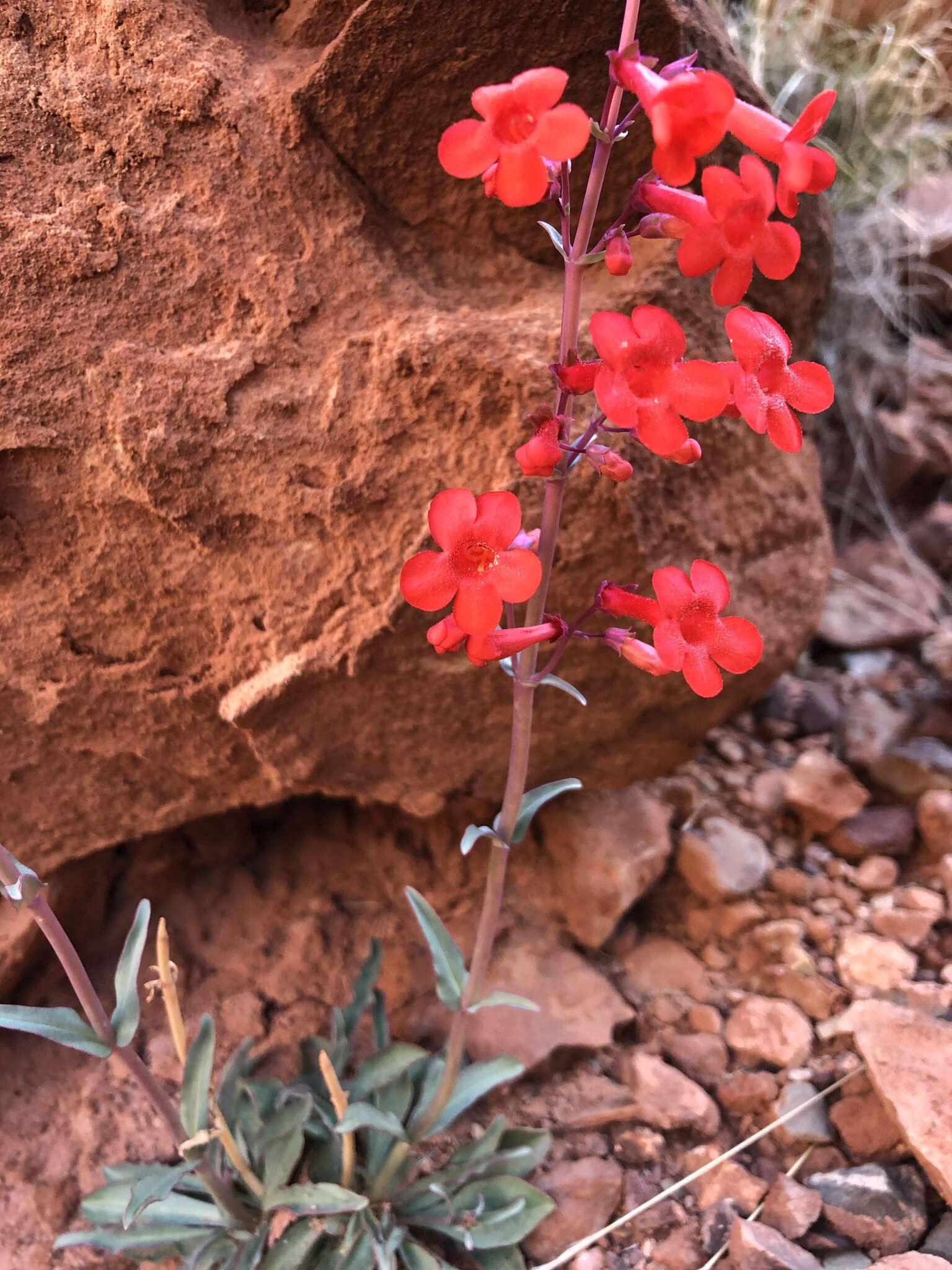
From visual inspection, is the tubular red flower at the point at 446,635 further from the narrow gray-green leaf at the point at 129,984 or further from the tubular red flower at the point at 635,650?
the narrow gray-green leaf at the point at 129,984

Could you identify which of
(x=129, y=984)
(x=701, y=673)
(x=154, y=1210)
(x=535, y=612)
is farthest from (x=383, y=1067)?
(x=701, y=673)

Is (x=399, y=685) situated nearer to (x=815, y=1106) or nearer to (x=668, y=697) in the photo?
(x=668, y=697)

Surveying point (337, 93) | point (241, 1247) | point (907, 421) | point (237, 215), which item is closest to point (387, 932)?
point (241, 1247)

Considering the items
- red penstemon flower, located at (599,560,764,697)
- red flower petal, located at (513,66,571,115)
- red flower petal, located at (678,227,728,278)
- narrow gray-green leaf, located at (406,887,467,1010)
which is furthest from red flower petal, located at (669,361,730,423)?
narrow gray-green leaf, located at (406,887,467,1010)

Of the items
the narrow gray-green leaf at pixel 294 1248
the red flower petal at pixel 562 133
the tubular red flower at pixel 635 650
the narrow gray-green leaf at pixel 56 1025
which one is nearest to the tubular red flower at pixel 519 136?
the red flower petal at pixel 562 133

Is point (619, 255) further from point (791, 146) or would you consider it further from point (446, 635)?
point (446, 635)

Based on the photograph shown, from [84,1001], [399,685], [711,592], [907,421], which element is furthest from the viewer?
[907,421]

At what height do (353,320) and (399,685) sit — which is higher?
(353,320)
